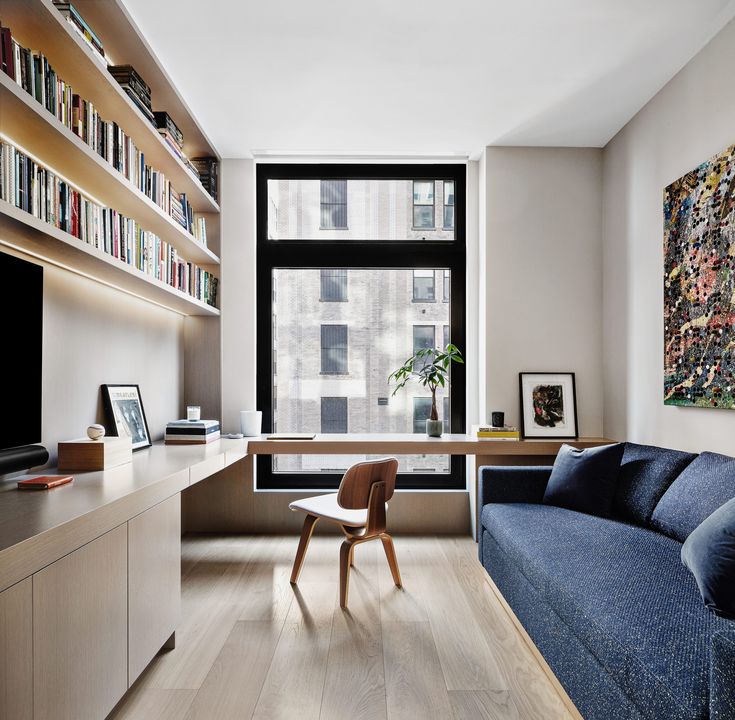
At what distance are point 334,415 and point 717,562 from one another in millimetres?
2928

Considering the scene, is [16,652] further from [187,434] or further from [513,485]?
[513,485]

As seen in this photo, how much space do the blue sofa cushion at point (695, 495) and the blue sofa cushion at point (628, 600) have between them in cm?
8

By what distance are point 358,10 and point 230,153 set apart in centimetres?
180

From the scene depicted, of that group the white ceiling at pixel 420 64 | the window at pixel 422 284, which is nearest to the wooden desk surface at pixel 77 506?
the white ceiling at pixel 420 64

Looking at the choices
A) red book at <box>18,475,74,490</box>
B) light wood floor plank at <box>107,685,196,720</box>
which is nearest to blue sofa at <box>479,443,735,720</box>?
light wood floor plank at <box>107,685,196,720</box>

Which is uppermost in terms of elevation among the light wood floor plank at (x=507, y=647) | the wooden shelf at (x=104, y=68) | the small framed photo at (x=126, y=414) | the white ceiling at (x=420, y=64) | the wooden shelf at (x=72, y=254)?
the white ceiling at (x=420, y=64)

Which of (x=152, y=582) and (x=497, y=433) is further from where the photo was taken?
(x=497, y=433)

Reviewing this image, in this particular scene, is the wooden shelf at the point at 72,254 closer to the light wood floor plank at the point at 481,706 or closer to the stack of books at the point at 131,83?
the stack of books at the point at 131,83

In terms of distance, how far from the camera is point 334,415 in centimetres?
417

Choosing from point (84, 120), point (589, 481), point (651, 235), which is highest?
point (84, 120)

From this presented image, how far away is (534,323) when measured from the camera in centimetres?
390

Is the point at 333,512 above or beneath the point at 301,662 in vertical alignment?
above

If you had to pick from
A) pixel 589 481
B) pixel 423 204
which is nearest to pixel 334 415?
pixel 423 204

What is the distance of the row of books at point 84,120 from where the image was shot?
1.74 metres
